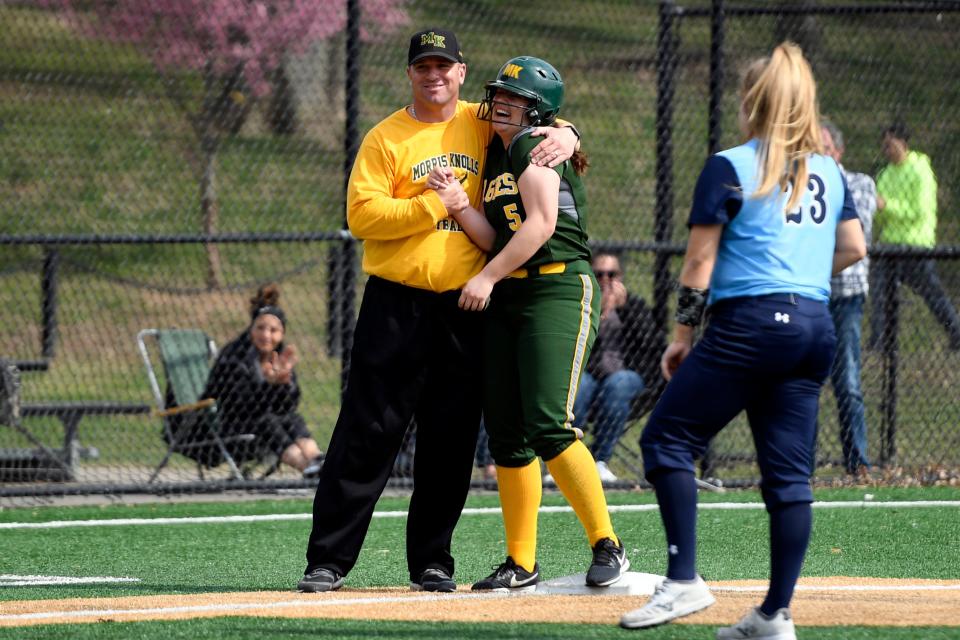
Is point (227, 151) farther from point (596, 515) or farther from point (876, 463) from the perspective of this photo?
point (596, 515)

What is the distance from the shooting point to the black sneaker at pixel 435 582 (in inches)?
206

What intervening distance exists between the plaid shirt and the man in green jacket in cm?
→ 46

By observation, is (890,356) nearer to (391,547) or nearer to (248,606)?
(391,547)

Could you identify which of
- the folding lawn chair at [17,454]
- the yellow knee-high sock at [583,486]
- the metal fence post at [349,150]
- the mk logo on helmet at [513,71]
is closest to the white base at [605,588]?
the yellow knee-high sock at [583,486]

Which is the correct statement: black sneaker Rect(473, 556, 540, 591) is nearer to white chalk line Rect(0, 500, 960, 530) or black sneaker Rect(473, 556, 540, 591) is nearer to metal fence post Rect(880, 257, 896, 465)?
white chalk line Rect(0, 500, 960, 530)

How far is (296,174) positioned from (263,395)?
8.16m

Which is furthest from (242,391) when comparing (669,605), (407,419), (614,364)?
(669,605)

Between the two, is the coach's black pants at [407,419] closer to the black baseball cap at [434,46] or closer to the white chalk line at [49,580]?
the black baseball cap at [434,46]

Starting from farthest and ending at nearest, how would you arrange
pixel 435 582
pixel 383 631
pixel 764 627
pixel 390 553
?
pixel 390 553
pixel 435 582
pixel 383 631
pixel 764 627

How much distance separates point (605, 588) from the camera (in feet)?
16.3

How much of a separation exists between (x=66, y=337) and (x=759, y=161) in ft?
31.7

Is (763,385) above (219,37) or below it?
below

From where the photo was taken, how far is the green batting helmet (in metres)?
4.98

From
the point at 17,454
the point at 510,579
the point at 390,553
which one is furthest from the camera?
the point at 17,454
